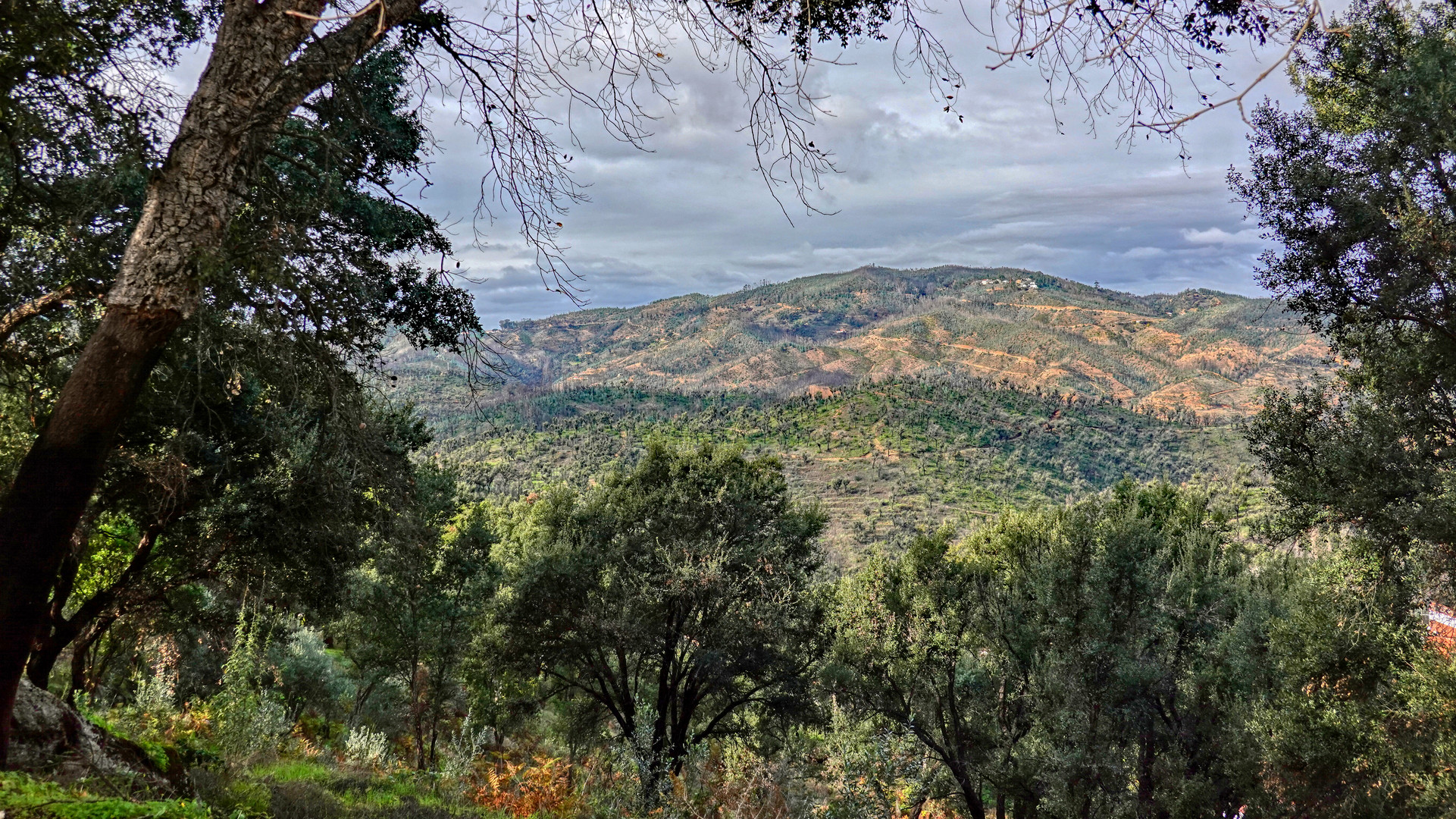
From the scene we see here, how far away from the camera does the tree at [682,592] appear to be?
14750mm

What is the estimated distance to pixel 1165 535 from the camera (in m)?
19.9

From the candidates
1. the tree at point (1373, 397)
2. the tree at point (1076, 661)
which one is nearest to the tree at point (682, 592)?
the tree at point (1076, 661)

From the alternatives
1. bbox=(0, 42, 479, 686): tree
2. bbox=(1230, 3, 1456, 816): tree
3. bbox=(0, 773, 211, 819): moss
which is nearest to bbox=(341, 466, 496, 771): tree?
bbox=(0, 42, 479, 686): tree

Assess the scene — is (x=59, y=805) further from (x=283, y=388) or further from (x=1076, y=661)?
(x=1076, y=661)

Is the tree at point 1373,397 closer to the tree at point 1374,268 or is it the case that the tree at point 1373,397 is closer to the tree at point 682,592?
the tree at point 1374,268

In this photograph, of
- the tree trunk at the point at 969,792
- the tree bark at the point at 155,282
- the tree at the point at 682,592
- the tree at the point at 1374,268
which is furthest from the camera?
the tree trunk at the point at 969,792

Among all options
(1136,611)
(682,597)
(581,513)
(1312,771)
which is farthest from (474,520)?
(1312,771)

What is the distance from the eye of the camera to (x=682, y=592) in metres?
14.1

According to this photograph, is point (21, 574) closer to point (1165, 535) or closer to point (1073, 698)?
point (1073, 698)

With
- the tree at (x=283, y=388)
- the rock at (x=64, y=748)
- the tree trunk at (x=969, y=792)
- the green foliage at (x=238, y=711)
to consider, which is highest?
the tree at (x=283, y=388)

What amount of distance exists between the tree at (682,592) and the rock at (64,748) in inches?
395

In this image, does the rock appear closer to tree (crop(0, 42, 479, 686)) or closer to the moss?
the moss

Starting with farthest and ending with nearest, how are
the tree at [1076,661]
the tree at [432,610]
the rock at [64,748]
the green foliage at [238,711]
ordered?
the tree at [432,610] < the tree at [1076,661] < the green foliage at [238,711] < the rock at [64,748]

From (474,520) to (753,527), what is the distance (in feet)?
34.4
